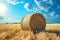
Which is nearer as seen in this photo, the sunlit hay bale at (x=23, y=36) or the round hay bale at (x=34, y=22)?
the sunlit hay bale at (x=23, y=36)

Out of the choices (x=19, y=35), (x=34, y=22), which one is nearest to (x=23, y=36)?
(x=19, y=35)

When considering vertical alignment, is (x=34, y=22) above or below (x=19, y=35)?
above

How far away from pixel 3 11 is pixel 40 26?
2.35ft

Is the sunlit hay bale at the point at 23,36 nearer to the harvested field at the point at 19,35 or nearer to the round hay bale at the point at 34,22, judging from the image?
the harvested field at the point at 19,35

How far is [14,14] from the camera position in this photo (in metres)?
2.78

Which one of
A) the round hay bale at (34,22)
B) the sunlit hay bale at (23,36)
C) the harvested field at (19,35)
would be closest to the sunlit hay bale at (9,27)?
the harvested field at (19,35)

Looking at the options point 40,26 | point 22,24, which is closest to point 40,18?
point 40,26

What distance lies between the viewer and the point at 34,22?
2.75 metres

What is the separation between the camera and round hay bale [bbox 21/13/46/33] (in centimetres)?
268

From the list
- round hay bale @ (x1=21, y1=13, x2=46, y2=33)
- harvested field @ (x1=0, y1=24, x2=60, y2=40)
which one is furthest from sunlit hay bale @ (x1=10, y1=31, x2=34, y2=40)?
round hay bale @ (x1=21, y1=13, x2=46, y2=33)

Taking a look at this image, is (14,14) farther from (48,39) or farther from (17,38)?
(48,39)

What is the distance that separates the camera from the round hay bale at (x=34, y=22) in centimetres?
268

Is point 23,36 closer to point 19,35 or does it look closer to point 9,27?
point 19,35

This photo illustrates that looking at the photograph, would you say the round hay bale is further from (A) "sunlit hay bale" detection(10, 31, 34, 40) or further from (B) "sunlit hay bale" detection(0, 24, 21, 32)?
(A) "sunlit hay bale" detection(10, 31, 34, 40)
